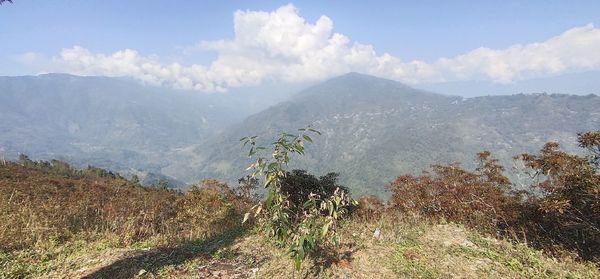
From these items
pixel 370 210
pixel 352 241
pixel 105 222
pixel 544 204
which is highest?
pixel 544 204

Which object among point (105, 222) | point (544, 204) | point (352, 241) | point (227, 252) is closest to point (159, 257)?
point (227, 252)

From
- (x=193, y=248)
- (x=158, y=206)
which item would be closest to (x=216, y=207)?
(x=158, y=206)

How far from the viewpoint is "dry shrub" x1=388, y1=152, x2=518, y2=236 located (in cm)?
1029

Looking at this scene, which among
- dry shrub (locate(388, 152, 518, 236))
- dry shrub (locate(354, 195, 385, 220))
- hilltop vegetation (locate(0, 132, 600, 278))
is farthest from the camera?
dry shrub (locate(354, 195, 385, 220))

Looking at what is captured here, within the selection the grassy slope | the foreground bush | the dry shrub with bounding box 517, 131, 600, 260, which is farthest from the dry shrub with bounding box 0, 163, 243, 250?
the dry shrub with bounding box 517, 131, 600, 260

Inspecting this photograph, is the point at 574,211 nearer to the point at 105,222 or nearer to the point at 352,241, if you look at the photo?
the point at 352,241

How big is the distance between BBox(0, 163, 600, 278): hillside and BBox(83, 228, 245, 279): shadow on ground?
18 millimetres

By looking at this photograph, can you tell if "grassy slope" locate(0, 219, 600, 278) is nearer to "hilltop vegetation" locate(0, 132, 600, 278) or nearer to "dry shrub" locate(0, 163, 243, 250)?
"hilltop vegetation" locate(0, 132, 600, 278)

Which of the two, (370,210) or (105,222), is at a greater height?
(105,222)

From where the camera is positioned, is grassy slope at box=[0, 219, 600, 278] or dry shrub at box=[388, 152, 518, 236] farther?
dry shrub at box=[388, 152, 518, 236]

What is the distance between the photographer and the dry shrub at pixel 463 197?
33.8ft

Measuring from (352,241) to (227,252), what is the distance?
2578 mm

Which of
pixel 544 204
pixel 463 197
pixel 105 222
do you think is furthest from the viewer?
pixel 463 197

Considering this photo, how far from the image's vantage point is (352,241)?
7.86 m
